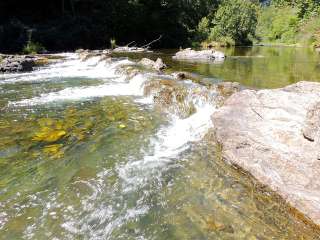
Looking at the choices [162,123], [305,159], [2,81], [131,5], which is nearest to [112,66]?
[2,81]

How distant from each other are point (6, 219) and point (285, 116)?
6028 mm

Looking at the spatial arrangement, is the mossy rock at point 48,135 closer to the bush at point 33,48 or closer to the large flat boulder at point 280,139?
the large flat boulder at point 280,139

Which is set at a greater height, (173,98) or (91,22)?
(91,22)

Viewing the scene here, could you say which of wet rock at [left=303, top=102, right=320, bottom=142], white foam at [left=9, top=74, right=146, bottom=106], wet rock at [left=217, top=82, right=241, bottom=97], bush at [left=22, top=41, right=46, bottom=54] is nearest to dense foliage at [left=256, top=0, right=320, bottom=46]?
bush at [left=22, top=41, right=46, bottom=54]

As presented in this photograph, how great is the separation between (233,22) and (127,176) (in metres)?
53.2

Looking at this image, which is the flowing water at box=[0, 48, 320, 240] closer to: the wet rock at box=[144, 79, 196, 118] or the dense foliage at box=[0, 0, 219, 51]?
the wet rock at box=[144, 79, 196, 118]

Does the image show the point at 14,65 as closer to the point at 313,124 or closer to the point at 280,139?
the point at 280,139

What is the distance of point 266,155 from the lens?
6688 millimetres

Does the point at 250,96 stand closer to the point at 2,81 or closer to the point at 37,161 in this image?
the point at 37,161

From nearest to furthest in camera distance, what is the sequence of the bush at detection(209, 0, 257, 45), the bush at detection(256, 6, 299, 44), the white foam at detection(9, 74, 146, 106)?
the white foam at detection(9, 74, 146, 106), the bush at detection(209, 0, 257, 45), the bush at detection(256, 6, 299, 44)

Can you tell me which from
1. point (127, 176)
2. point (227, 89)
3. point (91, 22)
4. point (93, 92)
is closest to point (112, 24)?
point (91, 22)

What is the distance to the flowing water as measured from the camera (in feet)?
17.0

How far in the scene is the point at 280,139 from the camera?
693 cm

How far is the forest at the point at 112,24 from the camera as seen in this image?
3434cm
